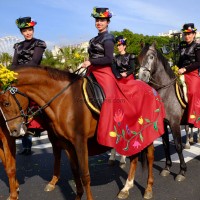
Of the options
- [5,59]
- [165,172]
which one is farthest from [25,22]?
[5,59]

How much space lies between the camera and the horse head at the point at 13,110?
3.87 m

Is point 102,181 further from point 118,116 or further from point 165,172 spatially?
point 118,116

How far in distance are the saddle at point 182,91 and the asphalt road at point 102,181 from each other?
143cm

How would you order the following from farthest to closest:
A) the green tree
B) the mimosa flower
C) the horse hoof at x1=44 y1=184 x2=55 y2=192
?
the green tree
the horse hoof at x1=44 y1=184 x2=55 y2=192
the mimosa flower

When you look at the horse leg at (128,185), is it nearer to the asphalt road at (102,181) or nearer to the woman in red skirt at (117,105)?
the asphalt road at (102,181)

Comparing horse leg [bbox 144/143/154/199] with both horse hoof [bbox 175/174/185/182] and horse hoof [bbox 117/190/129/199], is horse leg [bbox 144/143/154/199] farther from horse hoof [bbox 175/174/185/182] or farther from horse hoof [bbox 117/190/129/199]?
horse hoof [bbox 175/174/185/182]

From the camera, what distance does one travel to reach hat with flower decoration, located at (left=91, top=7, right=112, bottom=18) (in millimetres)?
4605

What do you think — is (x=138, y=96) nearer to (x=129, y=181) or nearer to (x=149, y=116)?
(x=149, y=116)

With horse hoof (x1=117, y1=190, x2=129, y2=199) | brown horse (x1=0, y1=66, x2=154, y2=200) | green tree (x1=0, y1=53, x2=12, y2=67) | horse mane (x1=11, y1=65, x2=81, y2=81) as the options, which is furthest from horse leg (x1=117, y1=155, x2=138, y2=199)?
green tree (x1=0, y1=53, x2=12, y2=67)

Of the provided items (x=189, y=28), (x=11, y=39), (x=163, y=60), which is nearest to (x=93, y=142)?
(x=163, y=60)

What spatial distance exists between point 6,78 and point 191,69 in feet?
12.5

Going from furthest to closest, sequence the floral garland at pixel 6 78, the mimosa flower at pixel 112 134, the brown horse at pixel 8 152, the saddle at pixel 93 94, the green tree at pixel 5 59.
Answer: the green tree at pixel 5 59 → the brown horse at pixel 8 152 → the mimosa flower at pixel 112 134 → the saddle at pixel 93 94 → the floral garland at pixel 6 78

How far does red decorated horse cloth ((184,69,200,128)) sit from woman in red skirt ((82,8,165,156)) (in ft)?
4.23

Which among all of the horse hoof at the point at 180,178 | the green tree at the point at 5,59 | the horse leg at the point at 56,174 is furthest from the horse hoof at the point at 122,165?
the green tree at the point at 5,59
